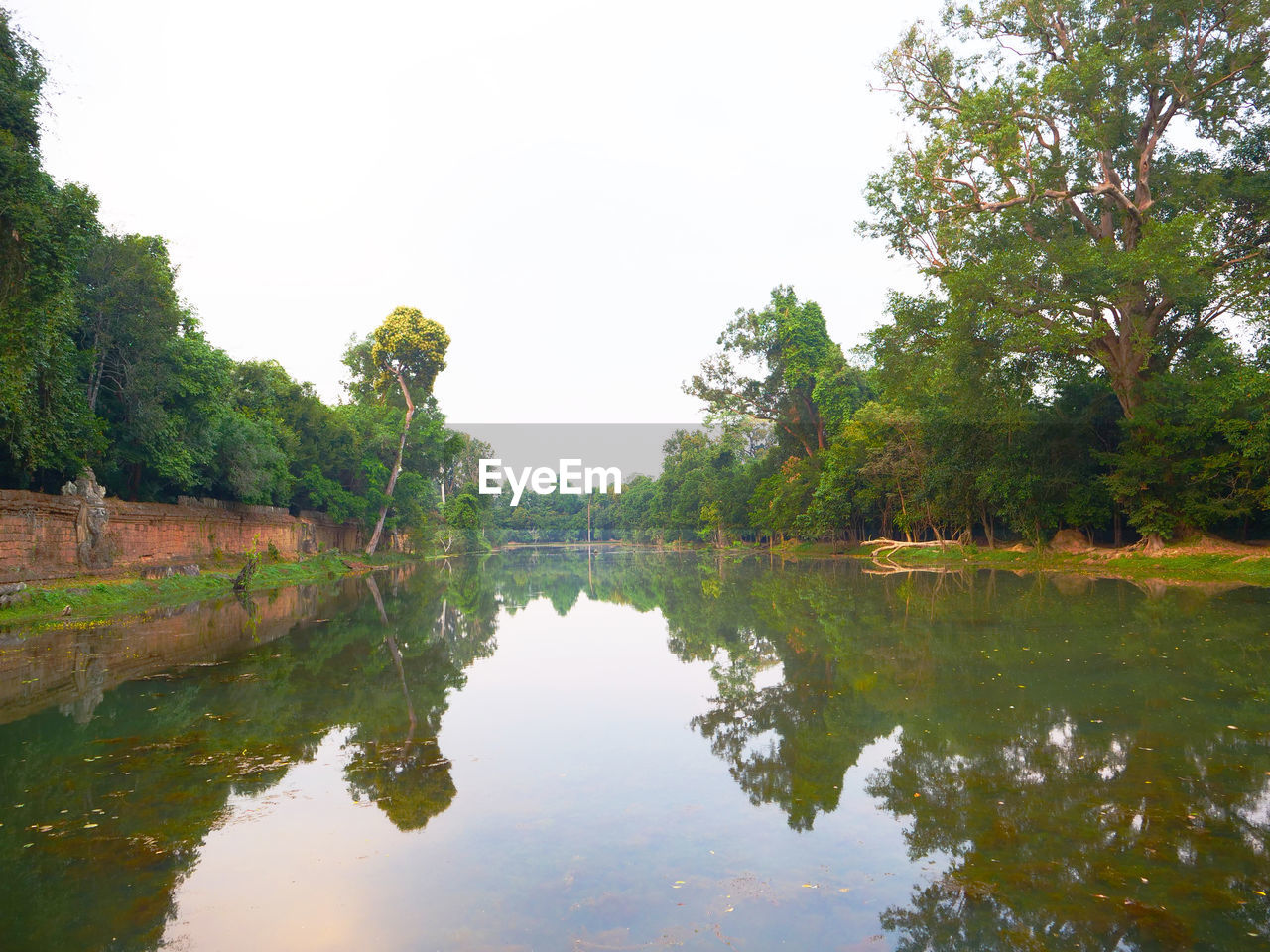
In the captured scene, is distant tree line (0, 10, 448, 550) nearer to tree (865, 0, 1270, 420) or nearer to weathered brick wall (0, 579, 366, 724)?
weathered brick wall (0, 579, 366, 724)

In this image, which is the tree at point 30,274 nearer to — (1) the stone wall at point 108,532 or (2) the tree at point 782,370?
(1) the stone wall at point 108,532

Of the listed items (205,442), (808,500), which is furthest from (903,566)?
(205,442)

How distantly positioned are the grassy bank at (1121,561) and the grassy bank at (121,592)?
2653cm

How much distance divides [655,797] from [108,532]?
20309 millimetres

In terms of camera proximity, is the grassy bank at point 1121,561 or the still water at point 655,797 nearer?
the still water at point 655,797

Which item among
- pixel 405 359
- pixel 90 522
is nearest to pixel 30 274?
pixel 90 522

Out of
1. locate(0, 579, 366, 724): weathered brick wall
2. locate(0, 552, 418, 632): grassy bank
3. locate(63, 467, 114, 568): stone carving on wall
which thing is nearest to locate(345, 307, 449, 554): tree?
locate(0, 552, 418, 632): grassy bank

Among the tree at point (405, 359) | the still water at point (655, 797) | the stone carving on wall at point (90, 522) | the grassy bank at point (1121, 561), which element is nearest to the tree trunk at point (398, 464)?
the tree at point (405, 359)

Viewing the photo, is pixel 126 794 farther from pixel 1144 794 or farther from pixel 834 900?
pixel 1144 794

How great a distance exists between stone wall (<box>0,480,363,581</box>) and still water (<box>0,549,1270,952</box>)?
689 cm

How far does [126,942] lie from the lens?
321cm

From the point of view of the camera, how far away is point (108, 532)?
62.3 feet

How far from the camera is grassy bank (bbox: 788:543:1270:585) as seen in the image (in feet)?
61.3

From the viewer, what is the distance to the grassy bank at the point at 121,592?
14.8 meters
